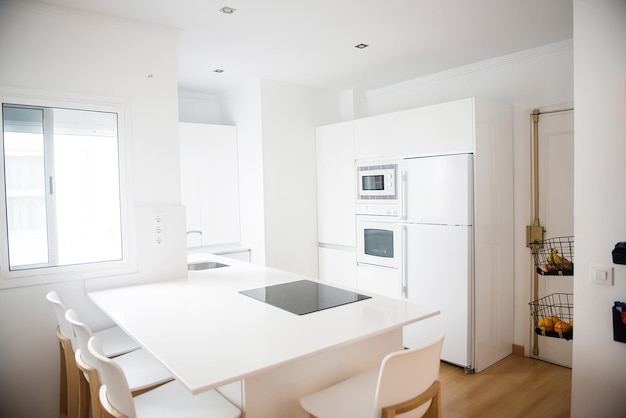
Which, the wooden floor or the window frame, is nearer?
the window frame

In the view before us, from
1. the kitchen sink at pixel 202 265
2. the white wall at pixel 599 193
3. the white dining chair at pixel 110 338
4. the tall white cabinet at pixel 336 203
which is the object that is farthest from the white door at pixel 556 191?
the white dining chair at pixel 110 338

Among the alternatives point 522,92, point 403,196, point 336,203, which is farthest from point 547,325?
point 336,203

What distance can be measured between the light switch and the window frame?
267cm

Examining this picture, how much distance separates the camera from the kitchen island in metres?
1.49

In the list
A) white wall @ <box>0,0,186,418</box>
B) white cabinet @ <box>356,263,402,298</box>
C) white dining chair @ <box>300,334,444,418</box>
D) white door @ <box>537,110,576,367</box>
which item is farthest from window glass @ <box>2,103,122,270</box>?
white door @ <box>537,110,576,367</box>

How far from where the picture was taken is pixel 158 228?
285 cm

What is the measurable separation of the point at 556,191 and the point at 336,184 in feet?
6.52

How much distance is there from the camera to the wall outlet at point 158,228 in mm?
2826

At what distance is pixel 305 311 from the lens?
2.04 m

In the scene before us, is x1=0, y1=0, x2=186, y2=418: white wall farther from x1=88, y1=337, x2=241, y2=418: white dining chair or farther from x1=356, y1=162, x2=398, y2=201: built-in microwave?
x1=356, y1=162, x2=398, y2=201: built-in microwave

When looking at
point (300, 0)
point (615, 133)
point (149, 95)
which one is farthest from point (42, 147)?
point (615, 133)

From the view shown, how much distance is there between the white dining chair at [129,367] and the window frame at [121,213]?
0.66m

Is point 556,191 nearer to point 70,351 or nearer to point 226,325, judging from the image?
point 226,325

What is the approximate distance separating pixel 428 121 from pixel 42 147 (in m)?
2.75
